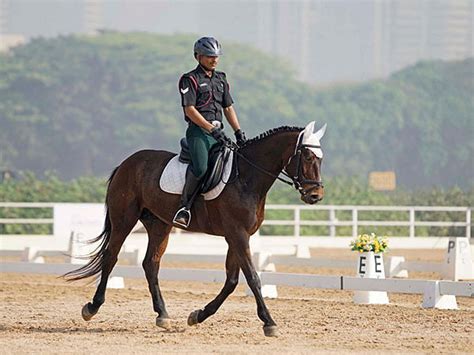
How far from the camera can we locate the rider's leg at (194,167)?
11336 millimetres

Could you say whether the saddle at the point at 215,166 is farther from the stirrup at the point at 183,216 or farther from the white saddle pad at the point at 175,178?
the stirrup at the point at 183,216

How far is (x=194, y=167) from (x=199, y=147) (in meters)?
0.19

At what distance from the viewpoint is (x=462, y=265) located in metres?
16.7

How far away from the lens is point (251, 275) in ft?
36.0

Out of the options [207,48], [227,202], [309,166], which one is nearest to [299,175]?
[309,166]

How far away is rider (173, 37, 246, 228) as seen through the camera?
11.3 meters

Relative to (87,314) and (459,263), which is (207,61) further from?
(459,263)

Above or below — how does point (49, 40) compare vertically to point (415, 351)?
above

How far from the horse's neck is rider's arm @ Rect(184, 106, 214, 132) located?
460 millimetres

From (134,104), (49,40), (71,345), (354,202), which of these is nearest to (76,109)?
(134,104)

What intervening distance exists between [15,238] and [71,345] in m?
15.4

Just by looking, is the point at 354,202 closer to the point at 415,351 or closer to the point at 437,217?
the point at 437,217

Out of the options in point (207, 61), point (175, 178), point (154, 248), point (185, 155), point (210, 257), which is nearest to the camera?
point (207, 61)

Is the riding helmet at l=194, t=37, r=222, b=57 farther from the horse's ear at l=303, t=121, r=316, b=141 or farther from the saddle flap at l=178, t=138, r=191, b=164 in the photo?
the horse's ear at l=303, t=121, r=316, b=141
